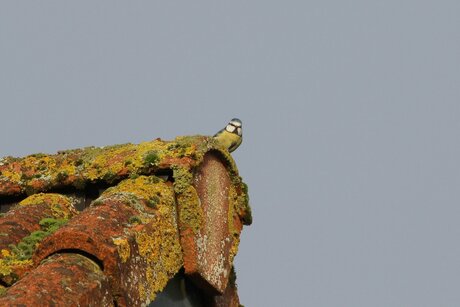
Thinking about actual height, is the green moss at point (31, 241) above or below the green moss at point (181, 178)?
below

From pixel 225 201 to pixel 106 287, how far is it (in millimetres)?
2448

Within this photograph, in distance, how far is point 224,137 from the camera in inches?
443

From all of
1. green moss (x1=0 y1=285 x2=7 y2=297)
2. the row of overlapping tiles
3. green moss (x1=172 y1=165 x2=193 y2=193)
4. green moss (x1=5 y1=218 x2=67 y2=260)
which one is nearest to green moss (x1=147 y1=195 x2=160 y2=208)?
the row of overlapping tiles

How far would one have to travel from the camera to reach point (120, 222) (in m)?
5.64

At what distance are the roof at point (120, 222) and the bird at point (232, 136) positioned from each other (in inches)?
142


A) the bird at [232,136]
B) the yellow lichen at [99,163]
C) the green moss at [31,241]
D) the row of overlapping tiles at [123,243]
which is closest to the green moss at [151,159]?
the yellow lichen at [99,163]

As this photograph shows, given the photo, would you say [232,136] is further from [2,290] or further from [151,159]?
[2,290]

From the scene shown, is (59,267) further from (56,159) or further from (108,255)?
(56,159)

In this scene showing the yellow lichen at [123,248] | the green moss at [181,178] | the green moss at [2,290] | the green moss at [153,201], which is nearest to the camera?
the green moss at [2,290]

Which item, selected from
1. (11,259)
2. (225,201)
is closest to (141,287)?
(11,259)

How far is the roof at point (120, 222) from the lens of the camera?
16.4 ft

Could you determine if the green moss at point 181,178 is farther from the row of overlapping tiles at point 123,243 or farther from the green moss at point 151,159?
the green moss at point 151,159

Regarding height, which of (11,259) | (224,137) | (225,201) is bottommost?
(11,259)

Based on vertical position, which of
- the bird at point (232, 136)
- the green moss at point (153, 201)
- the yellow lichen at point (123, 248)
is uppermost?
the bird at point (232, 136)
